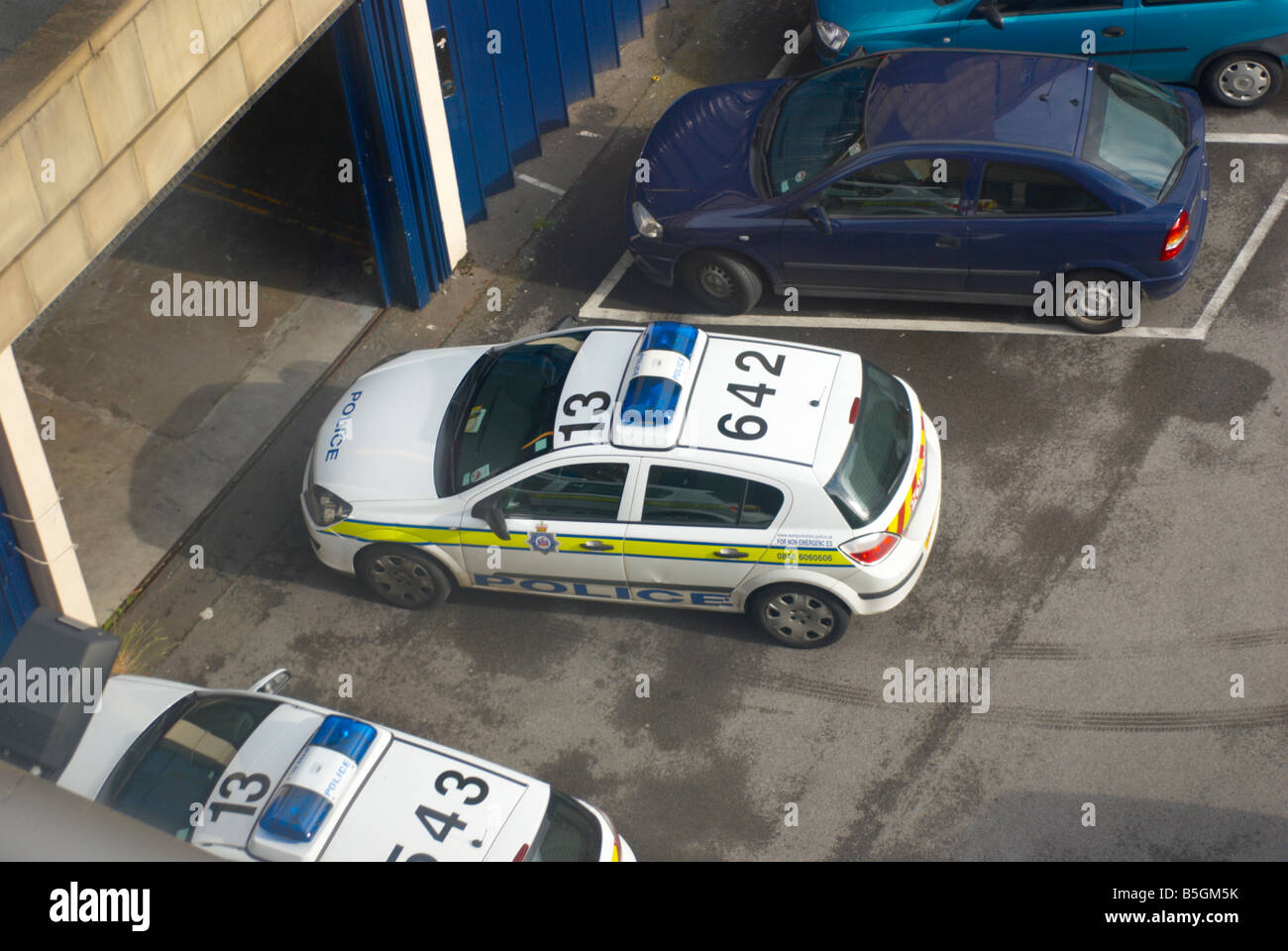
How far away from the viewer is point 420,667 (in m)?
8.32

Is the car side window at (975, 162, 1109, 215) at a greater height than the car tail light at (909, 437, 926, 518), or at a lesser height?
greater

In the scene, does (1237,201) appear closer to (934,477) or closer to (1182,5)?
(1182,5)

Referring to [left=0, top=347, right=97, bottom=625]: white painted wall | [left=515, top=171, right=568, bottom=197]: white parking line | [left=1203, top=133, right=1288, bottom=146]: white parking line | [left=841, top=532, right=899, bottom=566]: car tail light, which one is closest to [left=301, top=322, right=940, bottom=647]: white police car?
[left=841, top=532, right=899, bottom=566]: car tail light

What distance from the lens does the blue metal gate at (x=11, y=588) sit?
24.8 feet

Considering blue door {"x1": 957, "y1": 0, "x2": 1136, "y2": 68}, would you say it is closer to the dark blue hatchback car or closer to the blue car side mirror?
the dark blue hatchback car

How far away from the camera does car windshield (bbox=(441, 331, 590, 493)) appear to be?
7797 millimetres

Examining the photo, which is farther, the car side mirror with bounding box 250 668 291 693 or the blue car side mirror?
the blue car side mirror

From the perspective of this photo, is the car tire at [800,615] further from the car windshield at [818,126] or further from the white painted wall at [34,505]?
the white painted wall at [34,505]

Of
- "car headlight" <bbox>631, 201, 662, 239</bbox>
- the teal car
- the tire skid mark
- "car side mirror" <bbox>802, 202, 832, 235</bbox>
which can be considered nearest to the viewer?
the tire skid mark

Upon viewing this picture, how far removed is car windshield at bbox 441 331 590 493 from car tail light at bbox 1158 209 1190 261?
445 centimetres

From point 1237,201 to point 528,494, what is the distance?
7.26m

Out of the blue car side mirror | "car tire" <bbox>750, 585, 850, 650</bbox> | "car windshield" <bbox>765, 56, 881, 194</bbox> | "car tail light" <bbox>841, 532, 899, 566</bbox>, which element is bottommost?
"car tire" <bbox>750, 585, 850, 650</bbox>

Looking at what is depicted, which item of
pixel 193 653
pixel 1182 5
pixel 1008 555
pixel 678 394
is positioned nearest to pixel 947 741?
pixel 1008 555

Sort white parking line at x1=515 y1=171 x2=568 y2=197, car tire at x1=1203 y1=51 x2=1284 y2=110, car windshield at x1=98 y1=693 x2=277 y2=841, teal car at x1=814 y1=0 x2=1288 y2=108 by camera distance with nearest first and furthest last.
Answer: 1. car windshield at x1=98 y1=693 x2=277 y2=841
2. teal car at x1=814 y1=0 x2=1288 y2=108
3. car tire at x1=1203 y1=51 x2=1284 y2=110
4. white parking line at x1=515 y1=171 x2=568 y2=197
